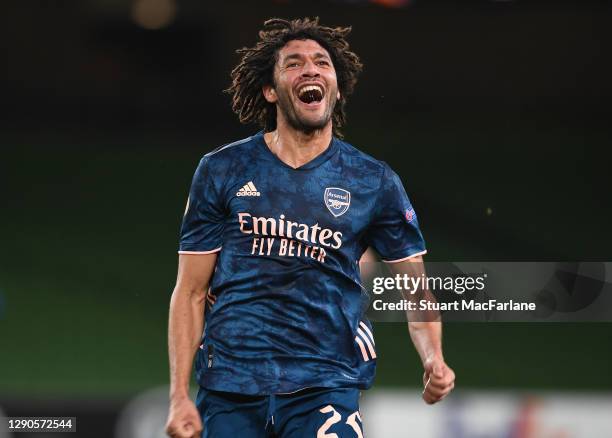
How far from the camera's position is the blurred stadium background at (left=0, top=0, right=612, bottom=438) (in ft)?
22.5

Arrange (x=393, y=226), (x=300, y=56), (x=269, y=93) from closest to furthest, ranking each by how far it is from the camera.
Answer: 1. (x=393, y=226)
2. (x=300, y=56)
3. (x=269, y=93)

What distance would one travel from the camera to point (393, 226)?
3.61 meters

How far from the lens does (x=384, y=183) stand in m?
3.59

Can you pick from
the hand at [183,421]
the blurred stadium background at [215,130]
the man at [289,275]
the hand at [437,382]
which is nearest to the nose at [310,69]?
the man at [289,275]

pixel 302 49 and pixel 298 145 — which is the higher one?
pixel 302 49

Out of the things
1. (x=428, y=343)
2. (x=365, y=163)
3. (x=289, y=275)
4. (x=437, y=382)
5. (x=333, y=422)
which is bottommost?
(x=333, y=422)

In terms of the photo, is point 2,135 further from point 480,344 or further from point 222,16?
point 480,344

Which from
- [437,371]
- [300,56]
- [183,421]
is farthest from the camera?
[300,56]

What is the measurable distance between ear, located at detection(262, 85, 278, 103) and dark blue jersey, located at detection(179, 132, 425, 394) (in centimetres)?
26

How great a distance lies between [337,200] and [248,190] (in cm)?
28

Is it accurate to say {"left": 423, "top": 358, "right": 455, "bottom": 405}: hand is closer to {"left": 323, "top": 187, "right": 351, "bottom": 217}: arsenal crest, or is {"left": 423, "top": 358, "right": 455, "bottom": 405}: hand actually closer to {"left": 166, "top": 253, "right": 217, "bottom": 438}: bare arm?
{"left": 323, "top": 187, "right": 351, "bottom": 217}: arsenal crest

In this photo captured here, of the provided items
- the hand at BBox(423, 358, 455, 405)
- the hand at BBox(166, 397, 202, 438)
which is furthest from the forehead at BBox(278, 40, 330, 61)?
the hand at BBox(166, 397, 202, 438)

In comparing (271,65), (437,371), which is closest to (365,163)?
(271,65)

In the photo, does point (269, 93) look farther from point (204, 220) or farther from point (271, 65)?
point (204, 220)
